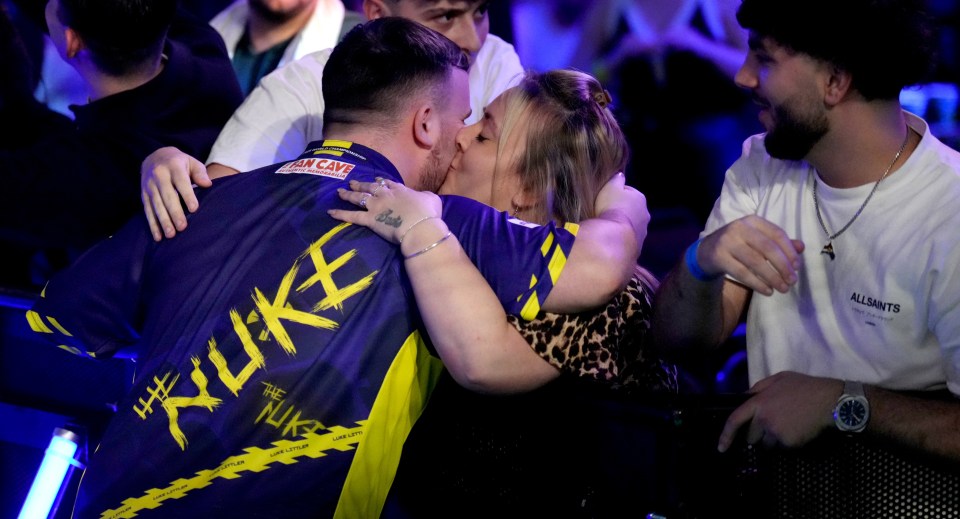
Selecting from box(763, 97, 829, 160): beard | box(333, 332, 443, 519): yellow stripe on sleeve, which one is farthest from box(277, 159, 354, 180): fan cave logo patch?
box(763, 97, 829, 160): beard

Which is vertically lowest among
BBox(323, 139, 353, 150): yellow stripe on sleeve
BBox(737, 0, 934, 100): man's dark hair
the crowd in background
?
the crowd in background

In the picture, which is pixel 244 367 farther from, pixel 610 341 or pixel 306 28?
pixel 306 28

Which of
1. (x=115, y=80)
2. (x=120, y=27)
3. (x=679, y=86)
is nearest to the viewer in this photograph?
(x=120, y=27)

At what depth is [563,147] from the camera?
7.11ft

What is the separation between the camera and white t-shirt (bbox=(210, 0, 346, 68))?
11.3 feet

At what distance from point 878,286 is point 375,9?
5.60 ft

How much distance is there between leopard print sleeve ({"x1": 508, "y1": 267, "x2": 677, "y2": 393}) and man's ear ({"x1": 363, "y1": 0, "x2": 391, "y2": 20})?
1.24 m

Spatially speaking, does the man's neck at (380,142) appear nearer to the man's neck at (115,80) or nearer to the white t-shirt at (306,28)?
the man's neck at (115,80)

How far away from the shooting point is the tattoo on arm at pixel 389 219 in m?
1.81

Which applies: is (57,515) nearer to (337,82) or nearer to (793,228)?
(337,82)

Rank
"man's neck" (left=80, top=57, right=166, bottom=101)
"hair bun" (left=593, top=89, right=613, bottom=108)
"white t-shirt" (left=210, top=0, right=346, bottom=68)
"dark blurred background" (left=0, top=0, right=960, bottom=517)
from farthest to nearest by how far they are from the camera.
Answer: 1. "dark blurred background" (left=0, top=0, right=960, bottom=517)
2. "white t-shirt" (left=210, top=0, right=346, bottom=68)
3. "man's neck" (left=80, top=57, right=166, bottom=101)
4. "hair bun" (left=593, top=89, right=613, bottom=108)

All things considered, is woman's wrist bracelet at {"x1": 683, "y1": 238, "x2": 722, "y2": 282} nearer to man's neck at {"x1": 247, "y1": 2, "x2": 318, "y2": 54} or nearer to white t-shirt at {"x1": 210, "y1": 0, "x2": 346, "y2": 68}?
white t-shirt at {"x1": 210, "y1": 0, "x2": 346, "y2": 68}

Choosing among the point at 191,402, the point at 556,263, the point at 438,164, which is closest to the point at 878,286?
the point at 556,263

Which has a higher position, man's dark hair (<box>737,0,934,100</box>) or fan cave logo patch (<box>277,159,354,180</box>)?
man's dark hair (<box>737,0,934,100</box>)
